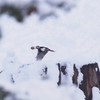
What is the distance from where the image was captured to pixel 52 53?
3.71 meters

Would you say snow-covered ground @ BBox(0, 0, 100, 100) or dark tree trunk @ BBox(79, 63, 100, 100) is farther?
dark tree trunk @ BBox(79, 63, 100, 100)

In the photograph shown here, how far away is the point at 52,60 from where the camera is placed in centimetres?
332

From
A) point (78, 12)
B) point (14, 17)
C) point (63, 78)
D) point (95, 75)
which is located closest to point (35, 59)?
point (63, 78)

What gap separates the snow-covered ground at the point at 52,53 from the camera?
276 centimetres

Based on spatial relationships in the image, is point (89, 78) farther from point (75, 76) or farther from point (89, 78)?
point (75, 76)

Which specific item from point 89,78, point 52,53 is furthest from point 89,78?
point 52,53

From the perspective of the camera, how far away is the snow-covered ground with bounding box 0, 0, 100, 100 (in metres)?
2.76

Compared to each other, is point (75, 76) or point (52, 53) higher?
point (52, 53)

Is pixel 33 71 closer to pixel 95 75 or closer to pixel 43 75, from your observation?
pixel 43 75

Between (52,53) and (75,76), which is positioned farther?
(52,53)

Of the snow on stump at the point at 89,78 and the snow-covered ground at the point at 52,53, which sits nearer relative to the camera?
the snow-covered ground at the point at 52,53

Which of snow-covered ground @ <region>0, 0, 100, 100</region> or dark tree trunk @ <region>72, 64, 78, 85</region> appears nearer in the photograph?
snow-covered ground @ <region>0, 0, 100, 100</region>

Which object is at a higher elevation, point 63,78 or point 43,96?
point 63,78

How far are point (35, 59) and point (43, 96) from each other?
947 millimetres
